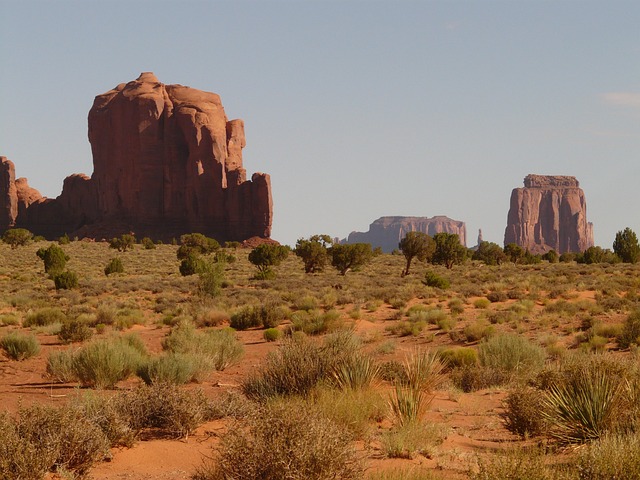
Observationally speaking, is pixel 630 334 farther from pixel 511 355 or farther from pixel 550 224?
pixel 550 224

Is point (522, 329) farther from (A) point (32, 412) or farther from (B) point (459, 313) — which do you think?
(A) point (32, 412)

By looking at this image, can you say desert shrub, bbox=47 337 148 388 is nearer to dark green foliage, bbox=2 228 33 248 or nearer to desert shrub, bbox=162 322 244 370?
desert shrub, bbox=162 322 244 370

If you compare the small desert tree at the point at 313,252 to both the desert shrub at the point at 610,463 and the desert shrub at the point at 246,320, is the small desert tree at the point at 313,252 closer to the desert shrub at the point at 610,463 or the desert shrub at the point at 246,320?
the desert shrub at the point at 246,320

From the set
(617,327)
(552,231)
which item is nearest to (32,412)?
(617,327)

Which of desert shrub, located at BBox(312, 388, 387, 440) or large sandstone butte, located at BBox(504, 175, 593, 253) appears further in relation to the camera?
large sandstone butte, located at BBox(504, 175, 593, 253)

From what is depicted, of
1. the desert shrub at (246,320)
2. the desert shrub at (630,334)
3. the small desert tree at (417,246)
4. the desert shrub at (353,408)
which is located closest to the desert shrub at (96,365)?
the desert shrub at (353,408)

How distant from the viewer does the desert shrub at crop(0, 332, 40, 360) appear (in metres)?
17.2

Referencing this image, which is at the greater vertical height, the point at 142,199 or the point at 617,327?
the point at 142,199

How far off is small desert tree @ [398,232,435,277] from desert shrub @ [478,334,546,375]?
34.4 meters

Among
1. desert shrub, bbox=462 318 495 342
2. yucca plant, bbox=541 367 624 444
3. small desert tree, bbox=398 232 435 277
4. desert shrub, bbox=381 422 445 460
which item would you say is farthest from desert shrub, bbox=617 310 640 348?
small desert tree, bbox=398 232 435 277

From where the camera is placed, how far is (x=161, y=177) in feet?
357

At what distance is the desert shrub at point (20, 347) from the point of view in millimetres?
17194

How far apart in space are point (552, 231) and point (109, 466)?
655ft

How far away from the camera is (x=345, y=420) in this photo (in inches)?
311
